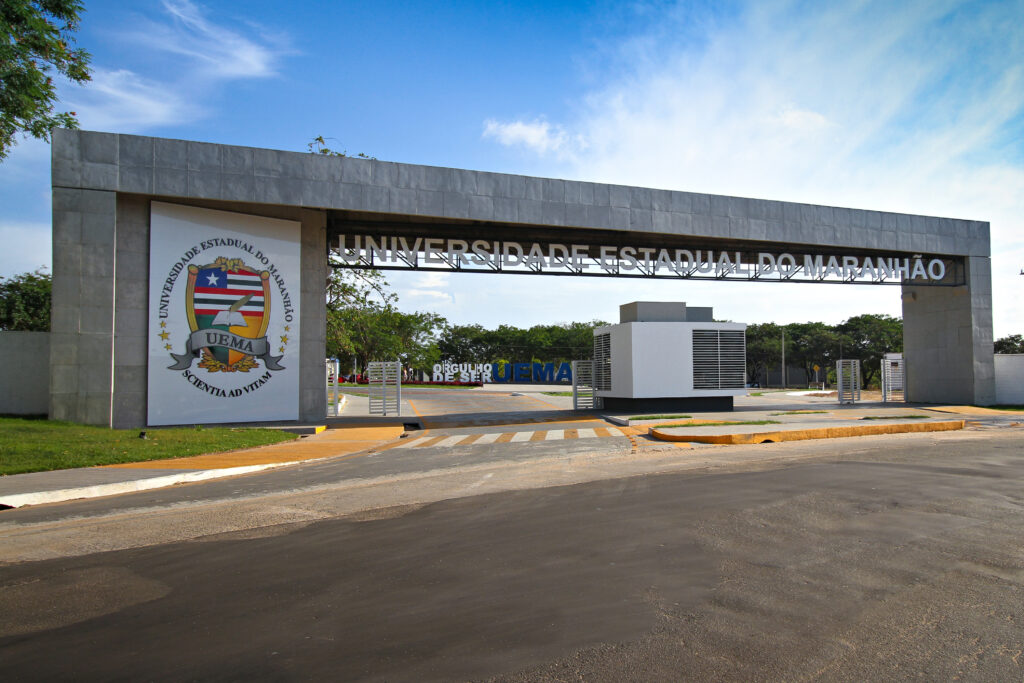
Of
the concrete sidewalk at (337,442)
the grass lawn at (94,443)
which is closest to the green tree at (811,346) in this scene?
the concrete sidewalk at (337,442)

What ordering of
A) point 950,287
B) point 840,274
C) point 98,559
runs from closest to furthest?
1. point 98,559
2. point 840,274
3. point 950,287

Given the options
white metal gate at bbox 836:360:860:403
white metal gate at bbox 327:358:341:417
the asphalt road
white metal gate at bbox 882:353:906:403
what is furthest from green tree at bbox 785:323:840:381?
the asphalt road

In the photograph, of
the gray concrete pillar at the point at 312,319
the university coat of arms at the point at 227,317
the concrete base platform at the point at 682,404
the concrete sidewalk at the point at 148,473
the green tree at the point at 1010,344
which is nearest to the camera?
the concrete sidewalk at the point at 148,473

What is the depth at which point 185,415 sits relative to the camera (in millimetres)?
20828

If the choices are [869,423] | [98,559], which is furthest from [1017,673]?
[869,423]

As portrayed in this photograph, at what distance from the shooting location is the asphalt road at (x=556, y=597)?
12.8ft

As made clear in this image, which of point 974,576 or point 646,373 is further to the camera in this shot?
point 646,373

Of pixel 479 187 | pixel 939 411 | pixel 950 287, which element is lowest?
pixel 939 411

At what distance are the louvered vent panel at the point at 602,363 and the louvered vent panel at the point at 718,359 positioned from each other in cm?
365

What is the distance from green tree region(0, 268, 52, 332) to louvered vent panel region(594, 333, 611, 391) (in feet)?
124

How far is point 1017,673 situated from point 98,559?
23.6 ft

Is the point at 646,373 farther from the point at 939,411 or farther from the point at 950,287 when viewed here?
the point at 950,287

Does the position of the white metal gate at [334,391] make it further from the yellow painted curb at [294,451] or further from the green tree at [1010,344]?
the green tree at [1010,344]

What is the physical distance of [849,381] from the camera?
3809cm
